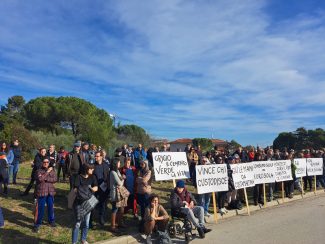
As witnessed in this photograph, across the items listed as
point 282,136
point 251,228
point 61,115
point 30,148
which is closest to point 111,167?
point 251,228

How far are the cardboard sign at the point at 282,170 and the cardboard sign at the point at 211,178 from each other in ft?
12.4

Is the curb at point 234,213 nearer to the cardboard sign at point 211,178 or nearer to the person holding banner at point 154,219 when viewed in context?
the person holding banner at point 154,219

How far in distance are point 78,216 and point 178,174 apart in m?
4.69

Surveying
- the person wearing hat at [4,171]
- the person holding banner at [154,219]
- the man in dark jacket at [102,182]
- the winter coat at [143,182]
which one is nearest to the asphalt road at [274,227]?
the person holding banner at [154,219]

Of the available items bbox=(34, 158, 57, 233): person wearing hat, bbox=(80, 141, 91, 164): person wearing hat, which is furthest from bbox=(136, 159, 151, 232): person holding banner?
bbox=(80, 141, 91, 164): person wearing hat

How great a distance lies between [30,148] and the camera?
2661 cm

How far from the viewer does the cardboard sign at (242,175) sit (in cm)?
1230

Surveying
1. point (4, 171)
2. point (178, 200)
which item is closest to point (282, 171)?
point (178, 200)

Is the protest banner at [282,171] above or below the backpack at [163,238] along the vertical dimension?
above

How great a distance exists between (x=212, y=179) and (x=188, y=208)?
2.48 metres

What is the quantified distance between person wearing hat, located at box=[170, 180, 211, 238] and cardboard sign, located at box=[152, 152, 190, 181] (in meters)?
1.60

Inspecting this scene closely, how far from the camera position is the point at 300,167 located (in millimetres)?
16516

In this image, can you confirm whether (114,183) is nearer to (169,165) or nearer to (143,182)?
(143,182)

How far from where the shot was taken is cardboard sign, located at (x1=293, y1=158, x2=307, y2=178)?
16.2m
